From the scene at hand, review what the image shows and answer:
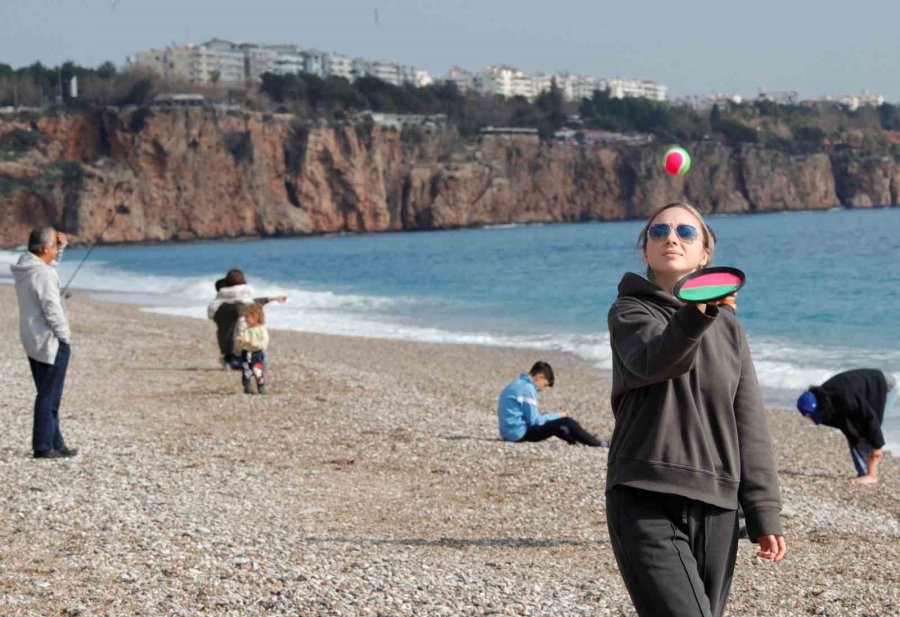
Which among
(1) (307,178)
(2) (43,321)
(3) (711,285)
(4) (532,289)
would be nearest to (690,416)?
(3) (711,285)

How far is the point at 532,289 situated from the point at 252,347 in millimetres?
28517

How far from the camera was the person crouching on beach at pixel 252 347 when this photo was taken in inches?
506

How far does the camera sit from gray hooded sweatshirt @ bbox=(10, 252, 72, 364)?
8.24m

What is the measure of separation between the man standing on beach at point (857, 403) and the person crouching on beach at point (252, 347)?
20.8ft

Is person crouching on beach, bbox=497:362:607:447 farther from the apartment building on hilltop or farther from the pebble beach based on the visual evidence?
the apartment building on hilltop

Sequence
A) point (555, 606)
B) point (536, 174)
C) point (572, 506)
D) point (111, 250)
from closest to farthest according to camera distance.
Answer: point (555, 606) < point (572, 506) < point (111, 250) < point (536, 174)

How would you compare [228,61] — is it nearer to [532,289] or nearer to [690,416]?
[532,289]

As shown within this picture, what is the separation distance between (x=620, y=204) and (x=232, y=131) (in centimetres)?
4780

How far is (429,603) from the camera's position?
16.4 feet

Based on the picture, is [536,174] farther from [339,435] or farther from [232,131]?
[339,435]

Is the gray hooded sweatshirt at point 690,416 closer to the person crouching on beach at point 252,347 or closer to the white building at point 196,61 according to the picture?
the person crouching on beach at point 252,347

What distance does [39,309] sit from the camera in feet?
27.2

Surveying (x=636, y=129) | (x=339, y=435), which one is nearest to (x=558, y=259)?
(x=339, y=435)

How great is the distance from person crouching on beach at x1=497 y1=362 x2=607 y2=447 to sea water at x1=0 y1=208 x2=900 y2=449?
1.43 m
